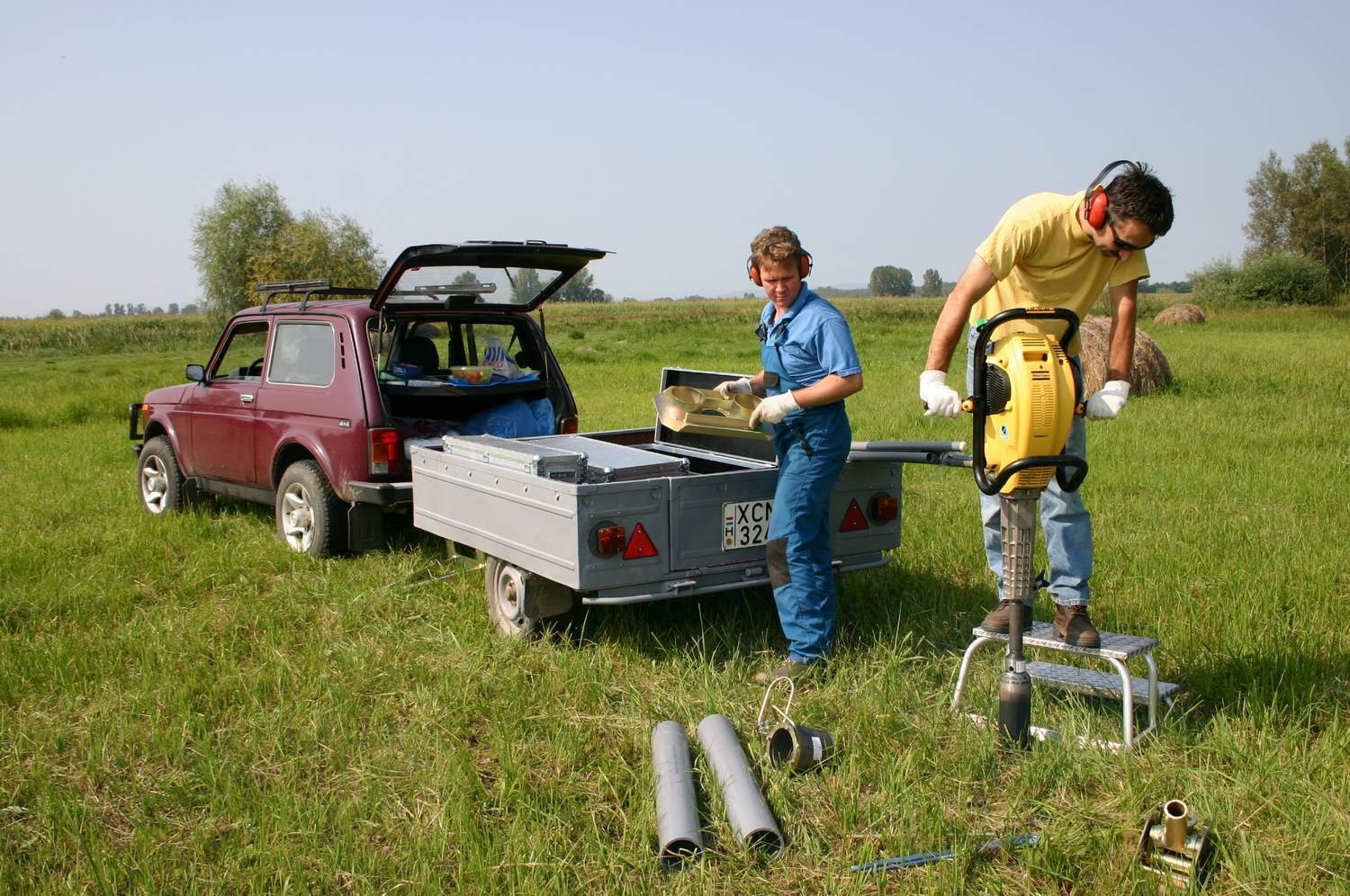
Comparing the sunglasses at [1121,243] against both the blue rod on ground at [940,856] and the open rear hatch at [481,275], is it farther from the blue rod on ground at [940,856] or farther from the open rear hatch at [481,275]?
the open rear hatch at [481,275]

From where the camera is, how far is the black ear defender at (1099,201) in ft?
11.8

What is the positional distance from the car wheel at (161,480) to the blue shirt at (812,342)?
5618mm

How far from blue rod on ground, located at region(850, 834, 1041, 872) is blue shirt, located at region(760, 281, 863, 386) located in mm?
1901

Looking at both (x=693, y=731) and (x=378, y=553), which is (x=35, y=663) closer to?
(x=378, y=553)

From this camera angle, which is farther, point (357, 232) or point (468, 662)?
point (357, 232)

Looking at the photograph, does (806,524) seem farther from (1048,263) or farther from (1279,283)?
(1279,283)

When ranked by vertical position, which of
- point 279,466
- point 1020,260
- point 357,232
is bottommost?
point 279,466

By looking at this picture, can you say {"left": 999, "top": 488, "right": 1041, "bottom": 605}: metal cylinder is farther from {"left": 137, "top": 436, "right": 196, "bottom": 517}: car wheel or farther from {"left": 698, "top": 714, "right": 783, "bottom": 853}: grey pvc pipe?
{"left": 137, "top": 436, "right": 196, "bottom": 517}: car wheel

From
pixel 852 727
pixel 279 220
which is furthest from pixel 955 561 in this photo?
pixel 279 220

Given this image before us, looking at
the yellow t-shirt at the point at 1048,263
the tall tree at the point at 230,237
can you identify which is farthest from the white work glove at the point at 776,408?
the tall tree at the point at 230,237

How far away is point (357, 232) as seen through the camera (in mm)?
49094

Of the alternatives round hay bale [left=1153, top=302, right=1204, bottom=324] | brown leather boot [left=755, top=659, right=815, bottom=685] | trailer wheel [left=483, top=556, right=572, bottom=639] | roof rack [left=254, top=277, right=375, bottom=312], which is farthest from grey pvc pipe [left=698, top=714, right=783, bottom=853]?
round hay bale [left=1153, top=302, right=1204, bottom=324]

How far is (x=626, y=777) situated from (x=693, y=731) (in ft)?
1.31

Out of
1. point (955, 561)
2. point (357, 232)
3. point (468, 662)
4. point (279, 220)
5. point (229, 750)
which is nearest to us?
point (229, 750)
